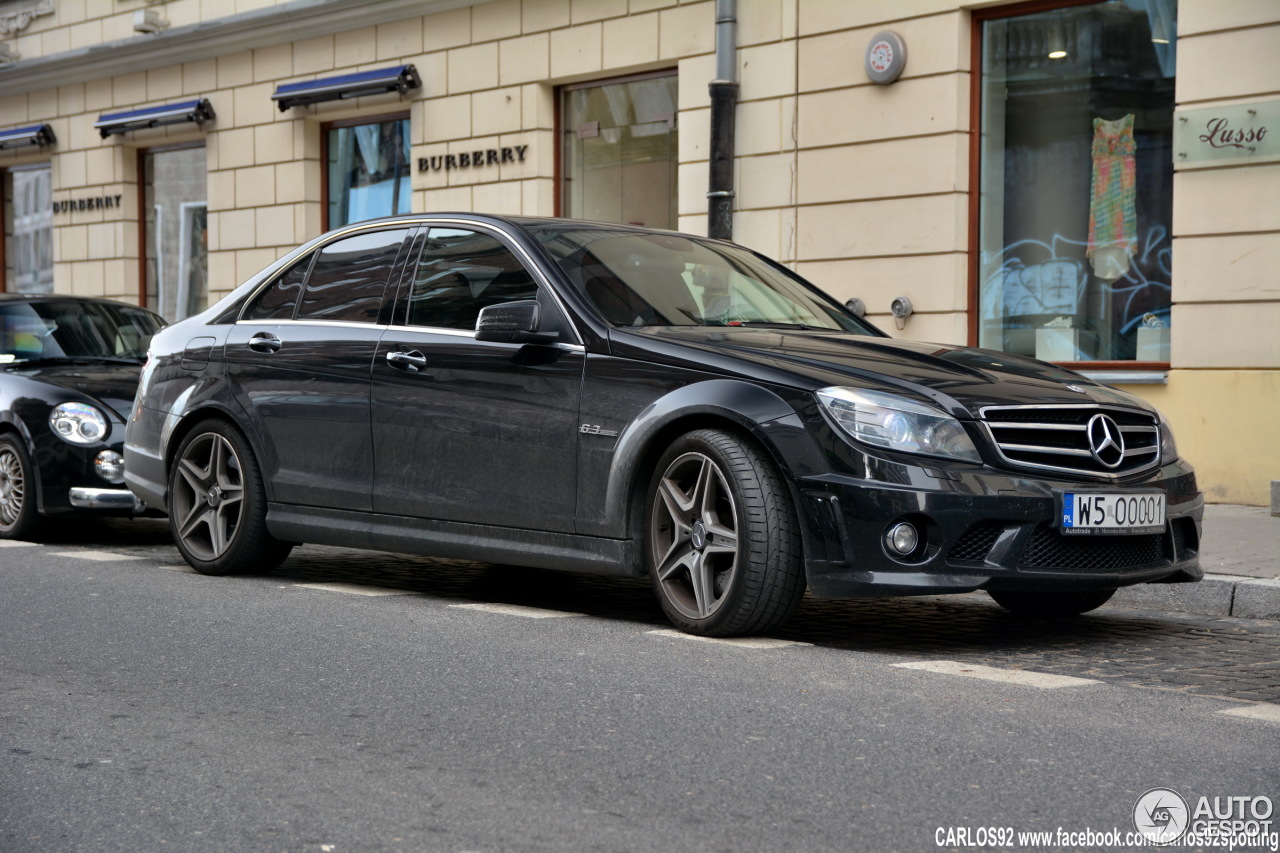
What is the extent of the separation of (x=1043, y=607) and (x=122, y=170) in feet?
55.3

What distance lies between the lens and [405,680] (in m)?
5.12

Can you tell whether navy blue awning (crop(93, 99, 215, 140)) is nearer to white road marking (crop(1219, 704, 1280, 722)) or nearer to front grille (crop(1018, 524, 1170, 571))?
front grille (crop(1018, 524, 1170, 571))

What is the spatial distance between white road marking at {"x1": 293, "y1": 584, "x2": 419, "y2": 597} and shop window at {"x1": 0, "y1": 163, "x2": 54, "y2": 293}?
53.5ft

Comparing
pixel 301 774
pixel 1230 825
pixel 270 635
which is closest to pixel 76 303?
pixel 270 635

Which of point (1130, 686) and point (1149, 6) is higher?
point (1149, 6)

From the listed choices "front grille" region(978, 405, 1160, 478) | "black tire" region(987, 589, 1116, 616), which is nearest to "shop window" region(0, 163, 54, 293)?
"black tire" region(987, 589, 1116, 616)

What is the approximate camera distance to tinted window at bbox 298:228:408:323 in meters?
7.17

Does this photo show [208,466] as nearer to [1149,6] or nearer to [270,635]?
[270,635]

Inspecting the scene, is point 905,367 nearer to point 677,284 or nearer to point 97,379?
point 677,284

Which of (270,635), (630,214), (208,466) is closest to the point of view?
(270,635)

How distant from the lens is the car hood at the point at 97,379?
31.3 feet

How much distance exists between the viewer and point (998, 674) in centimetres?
527

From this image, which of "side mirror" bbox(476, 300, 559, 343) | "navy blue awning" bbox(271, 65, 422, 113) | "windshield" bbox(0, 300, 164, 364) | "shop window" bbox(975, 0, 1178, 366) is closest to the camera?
"side mirror" bbox(476, 300, 559, 343)

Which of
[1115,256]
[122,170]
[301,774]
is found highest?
[122,170]
